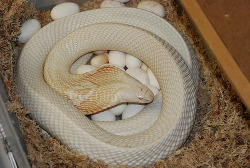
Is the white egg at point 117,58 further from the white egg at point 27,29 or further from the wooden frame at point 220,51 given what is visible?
the wooden frame at point 220,51

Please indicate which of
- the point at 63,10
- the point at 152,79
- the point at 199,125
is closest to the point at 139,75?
the point at 152,79

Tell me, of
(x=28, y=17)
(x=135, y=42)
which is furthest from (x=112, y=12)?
(x=28, y=17)

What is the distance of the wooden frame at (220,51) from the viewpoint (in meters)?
0.97

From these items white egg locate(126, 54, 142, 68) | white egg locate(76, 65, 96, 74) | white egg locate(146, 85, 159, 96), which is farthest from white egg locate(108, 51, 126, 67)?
white egg locate(146, 85, 159, 96)

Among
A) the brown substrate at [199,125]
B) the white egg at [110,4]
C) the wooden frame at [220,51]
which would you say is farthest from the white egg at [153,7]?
the wooden frame at [220,51]

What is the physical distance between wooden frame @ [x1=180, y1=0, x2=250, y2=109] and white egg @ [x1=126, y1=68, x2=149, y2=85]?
2.87ft

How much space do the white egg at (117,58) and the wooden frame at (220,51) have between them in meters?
0.97

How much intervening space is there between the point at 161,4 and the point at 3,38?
1102 mm

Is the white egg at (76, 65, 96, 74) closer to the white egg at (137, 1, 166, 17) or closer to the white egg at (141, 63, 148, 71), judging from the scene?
the white egg at (141, 63, 148, 71)

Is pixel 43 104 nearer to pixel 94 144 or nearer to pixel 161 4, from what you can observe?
pixel 94 144

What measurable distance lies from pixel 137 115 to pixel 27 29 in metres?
0.95

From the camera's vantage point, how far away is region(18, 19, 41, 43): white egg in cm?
210

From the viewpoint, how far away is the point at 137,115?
182cm

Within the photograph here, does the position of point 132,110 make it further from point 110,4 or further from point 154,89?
point 110,4
